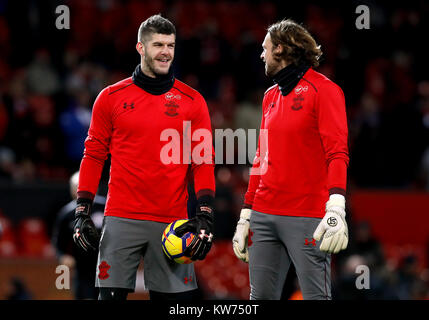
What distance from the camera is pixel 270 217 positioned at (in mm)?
4465

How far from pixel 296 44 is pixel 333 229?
1.18 m

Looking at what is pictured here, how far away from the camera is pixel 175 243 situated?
440cm

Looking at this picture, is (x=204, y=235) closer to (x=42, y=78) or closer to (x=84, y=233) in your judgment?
(x=84, y=233)

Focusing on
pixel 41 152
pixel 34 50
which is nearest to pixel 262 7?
pixel 34 50

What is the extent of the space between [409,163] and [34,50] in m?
5.74

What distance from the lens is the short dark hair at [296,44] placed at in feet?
14.9

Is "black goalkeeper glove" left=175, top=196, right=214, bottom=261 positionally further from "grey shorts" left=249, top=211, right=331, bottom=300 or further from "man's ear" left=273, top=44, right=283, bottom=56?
"man's ear" left=273, top=44, right=283, bottom=56

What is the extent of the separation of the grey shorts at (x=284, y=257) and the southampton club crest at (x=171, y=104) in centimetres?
79

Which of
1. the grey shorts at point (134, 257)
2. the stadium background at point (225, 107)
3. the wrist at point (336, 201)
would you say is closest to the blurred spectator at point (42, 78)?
the stadium background at point (225, 107)

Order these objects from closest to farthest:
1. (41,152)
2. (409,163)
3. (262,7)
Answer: (41,152) < (409,163) < (262,7)

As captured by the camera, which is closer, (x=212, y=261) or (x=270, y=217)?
(x=270, y=217)

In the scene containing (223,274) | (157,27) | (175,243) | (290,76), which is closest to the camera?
(175,243)

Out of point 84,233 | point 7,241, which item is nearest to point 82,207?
point 84,233
